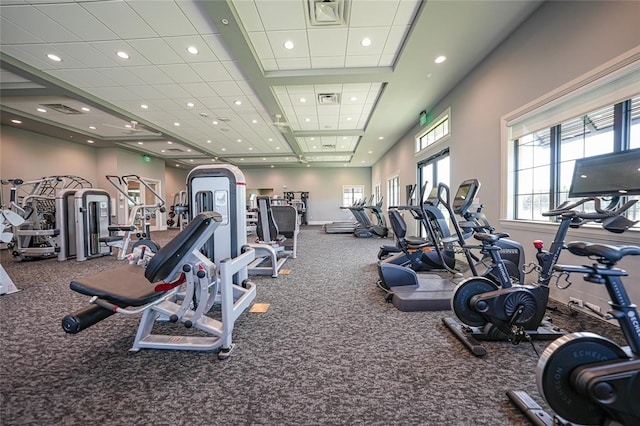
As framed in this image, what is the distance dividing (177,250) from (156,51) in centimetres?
419

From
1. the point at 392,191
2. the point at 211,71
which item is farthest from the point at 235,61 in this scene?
the point at 392,191

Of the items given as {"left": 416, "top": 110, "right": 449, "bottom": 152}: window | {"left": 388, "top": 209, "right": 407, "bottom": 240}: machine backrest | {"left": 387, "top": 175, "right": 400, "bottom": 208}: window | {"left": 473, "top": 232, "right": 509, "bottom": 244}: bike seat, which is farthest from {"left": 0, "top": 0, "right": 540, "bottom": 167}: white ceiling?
{"left": 387, "top": 175, "right": 400, "bottom": 208}: window

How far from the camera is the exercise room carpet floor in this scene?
1.34 metres

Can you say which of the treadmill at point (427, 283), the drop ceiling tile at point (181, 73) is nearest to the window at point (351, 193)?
the drop ceiling tile at point (181, 73)

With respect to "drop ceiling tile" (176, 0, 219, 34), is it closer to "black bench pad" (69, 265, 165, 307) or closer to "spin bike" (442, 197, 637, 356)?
"black bench pad" (69, 265, 165, 307)

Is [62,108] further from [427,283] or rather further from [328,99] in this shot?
[427,283]

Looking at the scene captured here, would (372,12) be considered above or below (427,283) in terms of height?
above

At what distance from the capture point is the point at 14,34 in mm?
3645

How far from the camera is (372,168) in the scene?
15.3m

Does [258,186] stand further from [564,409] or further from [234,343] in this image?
[564,409]

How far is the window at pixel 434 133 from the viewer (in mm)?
5690

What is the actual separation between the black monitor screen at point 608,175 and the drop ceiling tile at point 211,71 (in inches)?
203

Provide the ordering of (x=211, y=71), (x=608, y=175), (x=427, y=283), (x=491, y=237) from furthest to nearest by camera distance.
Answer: (x=211, y=71) < (x=427, y=283) < (x=491, y=237) < (x=608, y=175)

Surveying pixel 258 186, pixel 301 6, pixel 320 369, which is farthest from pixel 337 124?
pixel 258 186
